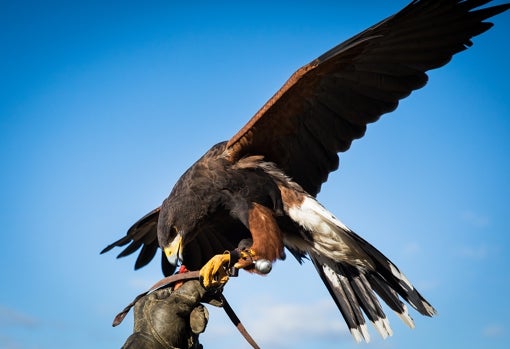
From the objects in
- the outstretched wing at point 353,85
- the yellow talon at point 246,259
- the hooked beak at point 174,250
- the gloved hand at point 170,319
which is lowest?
the gloved hand at point 170,319

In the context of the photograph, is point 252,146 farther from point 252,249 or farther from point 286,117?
point 252,249

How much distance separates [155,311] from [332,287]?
2376mm

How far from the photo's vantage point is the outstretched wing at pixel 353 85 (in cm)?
384

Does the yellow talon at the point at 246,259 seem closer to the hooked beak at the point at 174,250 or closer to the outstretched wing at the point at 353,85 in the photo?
the hooked beak at the point at 174,250

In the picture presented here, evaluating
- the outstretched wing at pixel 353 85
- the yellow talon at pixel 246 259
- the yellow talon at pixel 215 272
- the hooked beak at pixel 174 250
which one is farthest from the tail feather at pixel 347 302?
the yellow talon at pixel 215 272

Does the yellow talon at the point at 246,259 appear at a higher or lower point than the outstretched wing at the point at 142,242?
lower

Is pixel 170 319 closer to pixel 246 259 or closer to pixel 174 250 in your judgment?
pixel 246 259

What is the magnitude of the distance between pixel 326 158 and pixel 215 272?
1942 millimetres

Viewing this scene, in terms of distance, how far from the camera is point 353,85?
163 inches

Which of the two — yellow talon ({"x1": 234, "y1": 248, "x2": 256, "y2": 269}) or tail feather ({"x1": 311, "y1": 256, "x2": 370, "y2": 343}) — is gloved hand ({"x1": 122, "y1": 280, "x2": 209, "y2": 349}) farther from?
tail feather ({"x1": 311, "y1": 256, "x2": 370, "y2": 343})

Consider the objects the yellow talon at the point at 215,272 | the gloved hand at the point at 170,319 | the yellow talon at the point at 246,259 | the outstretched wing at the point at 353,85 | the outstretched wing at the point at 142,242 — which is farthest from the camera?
the outstretched wing at the point at 142,242

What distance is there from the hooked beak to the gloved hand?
4.70 ft

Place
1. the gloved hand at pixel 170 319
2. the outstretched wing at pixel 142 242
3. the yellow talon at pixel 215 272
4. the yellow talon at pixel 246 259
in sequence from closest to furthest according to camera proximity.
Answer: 1. the gloved hand at pixel 170 319
2. the yellow talon at pixel 215 272
3. the yellow talon at pixel 246 259
4. the outstretched wing at pixel 142 242

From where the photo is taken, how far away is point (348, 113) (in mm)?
4277
